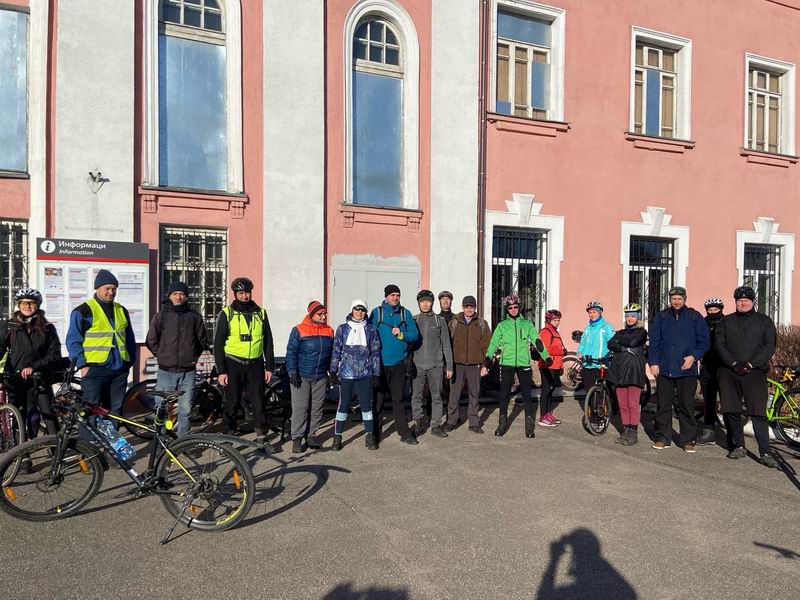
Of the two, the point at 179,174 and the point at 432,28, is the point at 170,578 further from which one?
the point at 432,28

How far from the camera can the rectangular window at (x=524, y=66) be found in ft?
39.7

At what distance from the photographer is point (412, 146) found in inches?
441

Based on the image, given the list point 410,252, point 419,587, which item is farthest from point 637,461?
point 410,252

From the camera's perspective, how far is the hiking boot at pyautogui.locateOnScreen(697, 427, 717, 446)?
750cm

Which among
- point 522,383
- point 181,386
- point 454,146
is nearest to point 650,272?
point 454,146

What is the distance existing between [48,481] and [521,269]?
9.16 m

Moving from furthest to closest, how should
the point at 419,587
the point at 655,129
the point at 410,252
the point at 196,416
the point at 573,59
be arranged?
the point at 655,129 < the point at 573,59 < the point at 410,252 < the point at 196,416 < the point at 419,587

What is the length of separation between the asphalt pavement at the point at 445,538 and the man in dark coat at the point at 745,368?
0.38m

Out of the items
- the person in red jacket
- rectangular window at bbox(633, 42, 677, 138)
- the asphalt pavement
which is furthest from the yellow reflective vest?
rectangular window at bbox(633, 42, 677, 138)

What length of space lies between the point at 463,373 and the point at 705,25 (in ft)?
33.3

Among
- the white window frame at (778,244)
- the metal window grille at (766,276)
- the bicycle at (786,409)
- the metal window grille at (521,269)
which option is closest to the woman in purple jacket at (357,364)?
the bicycle at (786,409)

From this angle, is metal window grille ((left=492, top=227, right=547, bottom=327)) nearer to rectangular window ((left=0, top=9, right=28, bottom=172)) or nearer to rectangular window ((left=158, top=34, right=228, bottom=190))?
rectangular window ((left=158, top=34, right=228, bottom=190))

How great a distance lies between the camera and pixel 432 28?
36.8ft

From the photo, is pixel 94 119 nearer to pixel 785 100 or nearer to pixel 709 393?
pixel 709 393
